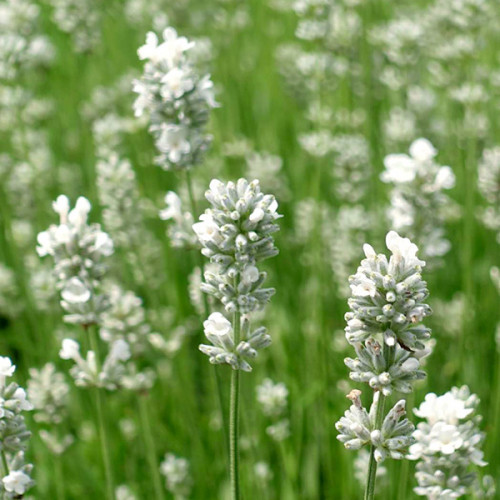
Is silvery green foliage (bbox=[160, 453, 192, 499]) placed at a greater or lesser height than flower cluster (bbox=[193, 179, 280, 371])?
lesser

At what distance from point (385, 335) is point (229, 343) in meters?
0.45

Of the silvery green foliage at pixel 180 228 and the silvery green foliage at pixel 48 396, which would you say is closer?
the silvery green foliage at pixel 180 228

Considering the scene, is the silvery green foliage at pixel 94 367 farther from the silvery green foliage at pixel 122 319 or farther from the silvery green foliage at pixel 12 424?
the silvery green foliage at pixel 12 424

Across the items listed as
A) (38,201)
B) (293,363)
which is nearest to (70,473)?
(293,363)

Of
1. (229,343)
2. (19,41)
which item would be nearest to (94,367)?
(229,343)

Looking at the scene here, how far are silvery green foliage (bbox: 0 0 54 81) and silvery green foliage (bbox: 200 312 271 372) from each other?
2.86 meters

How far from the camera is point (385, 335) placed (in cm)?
181

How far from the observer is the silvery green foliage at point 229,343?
80.5 inches

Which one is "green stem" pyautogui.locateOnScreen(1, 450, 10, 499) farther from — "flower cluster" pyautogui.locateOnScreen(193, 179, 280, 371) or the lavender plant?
the lavender plant

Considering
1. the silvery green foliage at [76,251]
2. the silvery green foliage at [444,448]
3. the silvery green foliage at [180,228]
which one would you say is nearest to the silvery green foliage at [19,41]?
the silvery green foliage at [180,228]

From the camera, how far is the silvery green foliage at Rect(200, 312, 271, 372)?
204cm

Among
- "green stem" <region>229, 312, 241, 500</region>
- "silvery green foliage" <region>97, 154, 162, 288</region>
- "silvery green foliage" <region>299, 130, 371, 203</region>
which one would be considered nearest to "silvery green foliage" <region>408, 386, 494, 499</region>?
"green stem" <region>229, 312, 241, 500</region>

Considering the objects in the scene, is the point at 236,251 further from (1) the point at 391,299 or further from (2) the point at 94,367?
(2) the point at 94,367

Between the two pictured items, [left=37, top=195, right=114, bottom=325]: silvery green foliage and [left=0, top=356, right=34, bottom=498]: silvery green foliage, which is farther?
[left=37, top=195, right=114, bottom=325]: silvery green foliage
